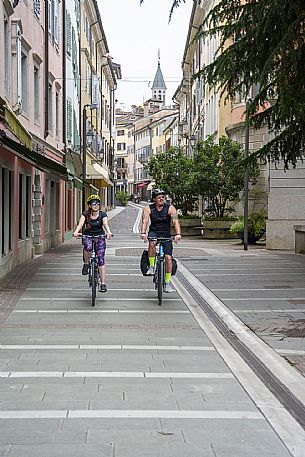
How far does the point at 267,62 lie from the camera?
489 inches

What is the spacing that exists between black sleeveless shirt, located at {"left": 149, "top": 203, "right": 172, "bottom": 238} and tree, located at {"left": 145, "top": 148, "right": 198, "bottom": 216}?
21.6 m

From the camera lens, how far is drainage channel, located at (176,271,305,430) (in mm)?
5836

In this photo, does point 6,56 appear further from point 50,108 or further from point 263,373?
point 263,373

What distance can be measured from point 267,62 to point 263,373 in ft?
22.4

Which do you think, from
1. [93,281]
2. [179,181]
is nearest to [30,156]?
[93,281]

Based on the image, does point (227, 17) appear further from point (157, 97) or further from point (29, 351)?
point (157, 97)

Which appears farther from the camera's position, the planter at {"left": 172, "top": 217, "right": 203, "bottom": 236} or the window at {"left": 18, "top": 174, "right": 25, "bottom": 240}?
the planter at {"left": 172, "top": 217, "right": 203, "bottom": 236}

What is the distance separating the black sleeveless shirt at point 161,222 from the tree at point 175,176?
849 inches

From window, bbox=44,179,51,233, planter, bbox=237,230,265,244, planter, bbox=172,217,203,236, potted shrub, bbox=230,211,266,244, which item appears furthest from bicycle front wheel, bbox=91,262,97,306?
planter, bbox=172,217,203,236

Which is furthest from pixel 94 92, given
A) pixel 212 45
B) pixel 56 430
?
pixel 56 430

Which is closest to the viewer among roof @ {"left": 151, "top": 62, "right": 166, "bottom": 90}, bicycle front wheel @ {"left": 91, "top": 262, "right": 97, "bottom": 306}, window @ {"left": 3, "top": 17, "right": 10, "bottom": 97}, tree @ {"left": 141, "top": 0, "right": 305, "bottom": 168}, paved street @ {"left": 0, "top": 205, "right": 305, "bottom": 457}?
paved street @ {"left": 0, "top": 205, "right": 305, "bottom": 457}

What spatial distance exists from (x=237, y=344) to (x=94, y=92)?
3862 cm

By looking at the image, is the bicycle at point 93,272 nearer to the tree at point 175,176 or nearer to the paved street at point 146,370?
the paved street at point 146,370

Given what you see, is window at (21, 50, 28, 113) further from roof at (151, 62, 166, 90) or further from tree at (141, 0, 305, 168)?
roof at (151, 62, 166, 90)
